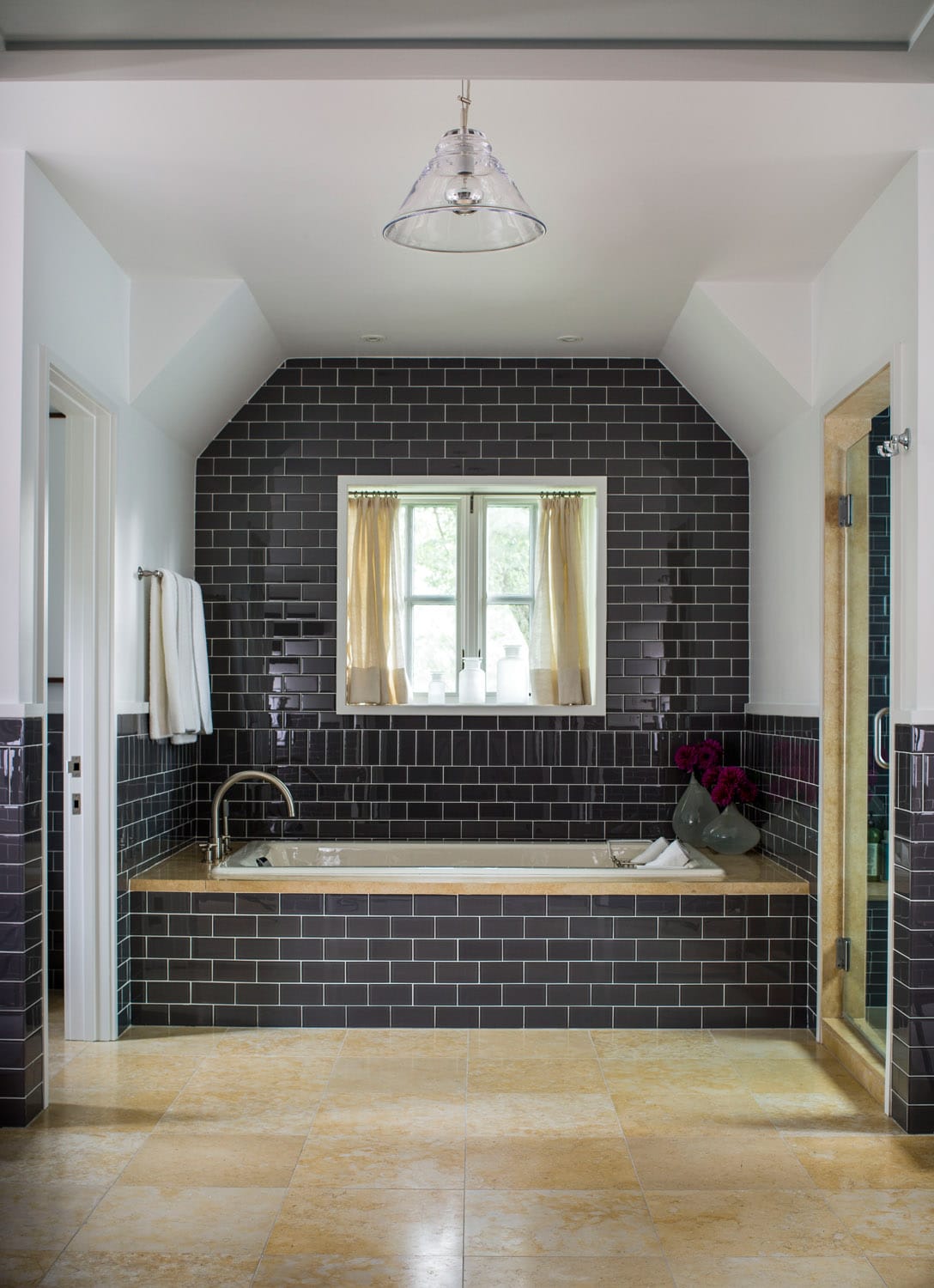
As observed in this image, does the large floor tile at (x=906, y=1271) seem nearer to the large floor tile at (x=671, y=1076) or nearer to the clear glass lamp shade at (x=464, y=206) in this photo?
the large floor tile at (x=671, y=1076)

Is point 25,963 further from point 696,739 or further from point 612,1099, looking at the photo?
point 696,739

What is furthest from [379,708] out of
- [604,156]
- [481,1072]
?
[604,156]

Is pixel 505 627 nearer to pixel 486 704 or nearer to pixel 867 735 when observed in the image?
pixel 486 704

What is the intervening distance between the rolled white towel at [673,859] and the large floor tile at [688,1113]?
109cm

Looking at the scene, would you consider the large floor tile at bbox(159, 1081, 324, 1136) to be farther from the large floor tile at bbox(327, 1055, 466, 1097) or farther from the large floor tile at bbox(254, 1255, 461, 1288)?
the large floor tile at bbox(254, 1255, 461, 1288)

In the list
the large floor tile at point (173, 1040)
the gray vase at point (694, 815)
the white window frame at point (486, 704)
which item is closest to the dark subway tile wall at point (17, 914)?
the large floor tile at point (173, 1040)

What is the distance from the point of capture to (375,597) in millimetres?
5781

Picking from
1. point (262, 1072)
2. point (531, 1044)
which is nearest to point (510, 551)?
point (531, 1044)

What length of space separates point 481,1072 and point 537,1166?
0.80 meters

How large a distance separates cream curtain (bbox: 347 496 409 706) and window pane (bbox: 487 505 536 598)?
48 centimetres

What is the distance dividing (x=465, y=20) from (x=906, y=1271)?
3.09 metres

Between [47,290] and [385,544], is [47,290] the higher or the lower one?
the higher one

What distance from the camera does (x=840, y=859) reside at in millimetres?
4250

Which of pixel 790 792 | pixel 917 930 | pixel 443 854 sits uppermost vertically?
pixel 790 792
